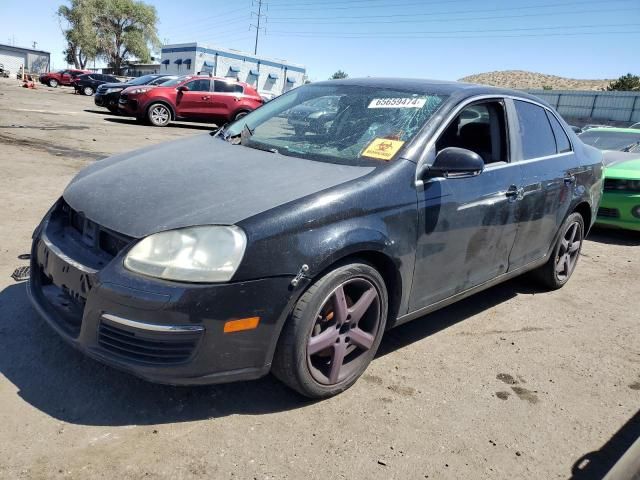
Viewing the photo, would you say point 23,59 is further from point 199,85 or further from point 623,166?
point 623,166

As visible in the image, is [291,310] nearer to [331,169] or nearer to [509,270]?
[331,169]

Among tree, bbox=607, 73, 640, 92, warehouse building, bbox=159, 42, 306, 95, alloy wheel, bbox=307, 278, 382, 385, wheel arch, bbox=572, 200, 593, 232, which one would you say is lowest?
alloy wheel, bbox=307, 278, 382, 385

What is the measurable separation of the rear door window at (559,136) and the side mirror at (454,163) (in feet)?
5.62

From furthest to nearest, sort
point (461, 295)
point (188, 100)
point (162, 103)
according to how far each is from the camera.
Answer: point (188, 100) → point (162, 103) → point (461, 295)

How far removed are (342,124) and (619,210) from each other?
4.85 m

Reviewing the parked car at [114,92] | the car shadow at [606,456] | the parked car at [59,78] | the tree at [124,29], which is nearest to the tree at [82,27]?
the tree at [124,29]

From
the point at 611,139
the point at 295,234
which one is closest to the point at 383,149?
the point at 295,234

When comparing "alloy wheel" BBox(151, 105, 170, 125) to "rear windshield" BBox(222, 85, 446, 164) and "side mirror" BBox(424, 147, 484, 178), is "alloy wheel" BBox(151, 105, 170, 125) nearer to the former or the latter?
"rear windshield" BBox(222, 85, 446, 164)

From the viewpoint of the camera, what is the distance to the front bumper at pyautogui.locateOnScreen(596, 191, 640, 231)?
21.4 ft

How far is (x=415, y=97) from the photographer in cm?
334

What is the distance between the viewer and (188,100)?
53.9 feet

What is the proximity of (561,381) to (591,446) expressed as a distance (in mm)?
622

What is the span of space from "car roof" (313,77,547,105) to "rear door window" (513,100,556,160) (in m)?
0.16

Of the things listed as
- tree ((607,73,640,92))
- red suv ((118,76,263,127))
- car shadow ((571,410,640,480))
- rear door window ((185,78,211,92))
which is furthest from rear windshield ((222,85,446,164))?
tree ((607,73,640,92))
